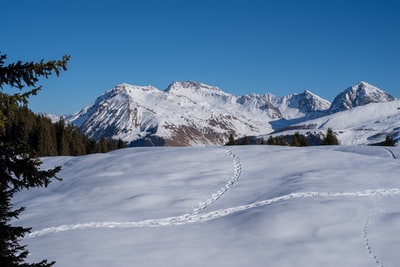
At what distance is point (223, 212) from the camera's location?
22766mm

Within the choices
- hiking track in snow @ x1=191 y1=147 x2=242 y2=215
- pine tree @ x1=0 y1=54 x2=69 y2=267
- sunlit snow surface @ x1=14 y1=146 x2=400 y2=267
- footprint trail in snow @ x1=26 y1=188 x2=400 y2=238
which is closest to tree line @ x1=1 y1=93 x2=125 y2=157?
sunlit snow surface @ x1=14 y1=146 x2=400 y2=267

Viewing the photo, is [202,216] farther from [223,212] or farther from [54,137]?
[54,137]

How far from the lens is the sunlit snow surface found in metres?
16.3

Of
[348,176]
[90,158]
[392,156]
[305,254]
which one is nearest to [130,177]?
[90,158]

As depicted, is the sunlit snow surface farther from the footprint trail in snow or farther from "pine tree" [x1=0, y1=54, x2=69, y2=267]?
"pine tree" [x1=0, y1=54, x2=69, y2=267]

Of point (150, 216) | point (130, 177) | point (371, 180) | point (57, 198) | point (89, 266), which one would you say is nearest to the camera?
point (89, 266)

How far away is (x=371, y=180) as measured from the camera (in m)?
27.8

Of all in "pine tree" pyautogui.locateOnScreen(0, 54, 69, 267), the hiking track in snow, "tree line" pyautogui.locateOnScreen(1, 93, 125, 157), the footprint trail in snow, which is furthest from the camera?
"tree line" pyautogui.locateOnScreen(1, 93, 125, 157)

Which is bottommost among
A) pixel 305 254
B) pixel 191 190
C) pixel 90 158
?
pixel 305 254

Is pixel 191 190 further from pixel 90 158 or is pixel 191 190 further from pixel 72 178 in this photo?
pixel 90 158

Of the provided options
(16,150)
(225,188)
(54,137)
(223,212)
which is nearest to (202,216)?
(223,212)

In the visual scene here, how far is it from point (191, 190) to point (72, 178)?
13576 mm

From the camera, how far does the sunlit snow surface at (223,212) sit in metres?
16.3

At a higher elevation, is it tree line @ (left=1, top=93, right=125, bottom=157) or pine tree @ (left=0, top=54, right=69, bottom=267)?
tree line @ (left=1, top=93, right=125, bottom=157)
